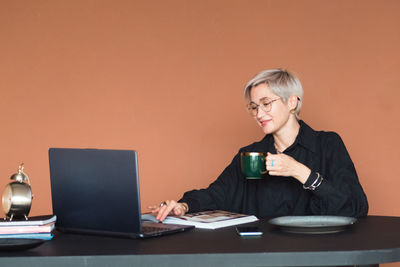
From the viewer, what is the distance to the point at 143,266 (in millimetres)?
1238

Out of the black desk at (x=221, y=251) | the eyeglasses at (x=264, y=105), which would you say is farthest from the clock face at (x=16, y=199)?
the eyeglasses at (x=264, y=105)

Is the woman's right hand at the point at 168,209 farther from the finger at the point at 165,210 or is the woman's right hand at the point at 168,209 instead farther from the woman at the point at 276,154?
the woman at the point at 276,154

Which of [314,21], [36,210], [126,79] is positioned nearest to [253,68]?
[314,21]

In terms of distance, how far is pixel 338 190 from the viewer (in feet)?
6.42

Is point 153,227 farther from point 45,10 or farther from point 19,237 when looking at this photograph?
point 45,10

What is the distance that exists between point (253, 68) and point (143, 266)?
217 centimetres

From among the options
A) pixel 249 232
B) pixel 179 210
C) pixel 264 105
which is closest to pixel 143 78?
pixel 264 105

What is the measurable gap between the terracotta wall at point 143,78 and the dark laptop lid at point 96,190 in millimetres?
1650

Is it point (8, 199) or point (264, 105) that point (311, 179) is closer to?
point (264, 105)

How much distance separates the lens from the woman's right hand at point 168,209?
180cm

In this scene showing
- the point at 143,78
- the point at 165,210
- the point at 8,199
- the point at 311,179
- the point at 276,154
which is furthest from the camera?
the point at 143,78

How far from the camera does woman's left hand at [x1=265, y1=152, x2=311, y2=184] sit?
74.6 inches

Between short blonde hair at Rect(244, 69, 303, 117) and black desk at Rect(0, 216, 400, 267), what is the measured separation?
1082mm

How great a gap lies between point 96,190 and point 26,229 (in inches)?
9.2
